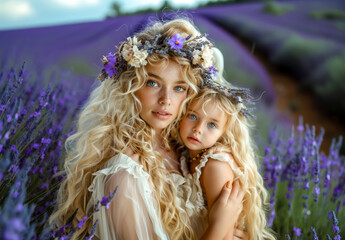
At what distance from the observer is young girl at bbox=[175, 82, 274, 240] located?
1.51 meters

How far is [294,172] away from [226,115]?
652mm

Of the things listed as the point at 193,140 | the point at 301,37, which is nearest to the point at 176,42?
the point at 193,140

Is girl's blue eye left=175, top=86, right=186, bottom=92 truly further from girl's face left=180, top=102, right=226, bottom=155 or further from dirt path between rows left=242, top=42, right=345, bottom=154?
dirt path between rows left=242, top=42, right=345, bottom=154

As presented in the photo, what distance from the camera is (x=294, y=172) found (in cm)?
195

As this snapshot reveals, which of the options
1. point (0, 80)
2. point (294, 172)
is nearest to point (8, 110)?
point (0, 80)

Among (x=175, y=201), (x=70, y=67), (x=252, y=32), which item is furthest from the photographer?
(x=252, y=32)

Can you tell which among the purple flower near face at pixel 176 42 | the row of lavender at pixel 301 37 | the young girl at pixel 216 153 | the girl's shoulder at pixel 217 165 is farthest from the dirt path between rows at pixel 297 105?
the purple flower near face at pixel 176 42

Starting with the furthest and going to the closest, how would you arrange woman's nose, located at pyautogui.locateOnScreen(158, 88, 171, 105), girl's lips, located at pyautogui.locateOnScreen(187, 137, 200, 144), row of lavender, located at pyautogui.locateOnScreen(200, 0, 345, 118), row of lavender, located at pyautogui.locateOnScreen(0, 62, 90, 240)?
row of lavender, located at pyautogui.locateOnScreen(200, 0, 345, 118)
girl's lips, located at pyautogui.locateOnScreen(187, 137, 200, 144)
woman's nose, located at pyautogui.locateOnScreen(158, 88, 171, 105)
row of lavender, located at pyautogui.locateOnScreen(0, 62, 90, 240)

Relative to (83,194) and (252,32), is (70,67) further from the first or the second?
(252,32)

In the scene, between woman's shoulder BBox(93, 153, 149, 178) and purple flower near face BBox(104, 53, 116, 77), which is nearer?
woman's shoulder BBox(93, 153, 149, 178)

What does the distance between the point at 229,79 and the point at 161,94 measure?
2431 millimetres

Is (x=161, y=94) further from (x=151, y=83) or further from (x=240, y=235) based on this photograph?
(x=240, y=235)

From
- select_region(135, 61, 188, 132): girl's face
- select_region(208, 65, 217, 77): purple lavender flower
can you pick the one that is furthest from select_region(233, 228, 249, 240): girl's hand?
select_region(208, 65, 217, 77): purple lavender flower

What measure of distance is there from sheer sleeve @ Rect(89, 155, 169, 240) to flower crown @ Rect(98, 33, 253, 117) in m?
0.43
